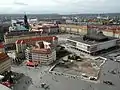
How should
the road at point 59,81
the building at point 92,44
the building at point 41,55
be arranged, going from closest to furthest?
the road at point 59,81, the building at point 41,55, the building at point 92,44

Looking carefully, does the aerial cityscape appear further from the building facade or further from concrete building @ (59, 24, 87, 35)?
concrete building @ (59, 24, 87, 35)

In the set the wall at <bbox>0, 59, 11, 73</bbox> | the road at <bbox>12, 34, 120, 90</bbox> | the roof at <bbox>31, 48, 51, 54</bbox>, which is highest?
the roof at <bbox>31, 48, 51, 54</bbox>

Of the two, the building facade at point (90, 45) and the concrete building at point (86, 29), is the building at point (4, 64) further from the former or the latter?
the concrete building at point (86, 29)

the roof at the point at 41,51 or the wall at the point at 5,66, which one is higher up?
the roof at the point at 41,51

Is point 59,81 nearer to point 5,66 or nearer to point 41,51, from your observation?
point 41,51

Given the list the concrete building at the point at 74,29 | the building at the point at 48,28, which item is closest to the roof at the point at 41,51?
the building at the point at 48,28

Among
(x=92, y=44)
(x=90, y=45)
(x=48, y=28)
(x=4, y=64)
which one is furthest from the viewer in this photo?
(x=48, y=28)

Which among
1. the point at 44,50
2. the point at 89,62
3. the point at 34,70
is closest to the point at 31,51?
the point at 44,50

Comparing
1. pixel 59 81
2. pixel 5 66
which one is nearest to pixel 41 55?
pixel 5 66

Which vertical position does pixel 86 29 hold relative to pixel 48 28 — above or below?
below

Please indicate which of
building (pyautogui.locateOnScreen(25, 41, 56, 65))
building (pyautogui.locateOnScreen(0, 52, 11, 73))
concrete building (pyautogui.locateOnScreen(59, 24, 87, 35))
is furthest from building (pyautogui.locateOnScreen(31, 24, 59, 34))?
building (pyautogui.locateOnScreen(0, 52, 11, 73))

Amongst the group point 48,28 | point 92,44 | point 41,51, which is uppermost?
point 48,28

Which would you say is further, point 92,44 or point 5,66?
point 92,44
